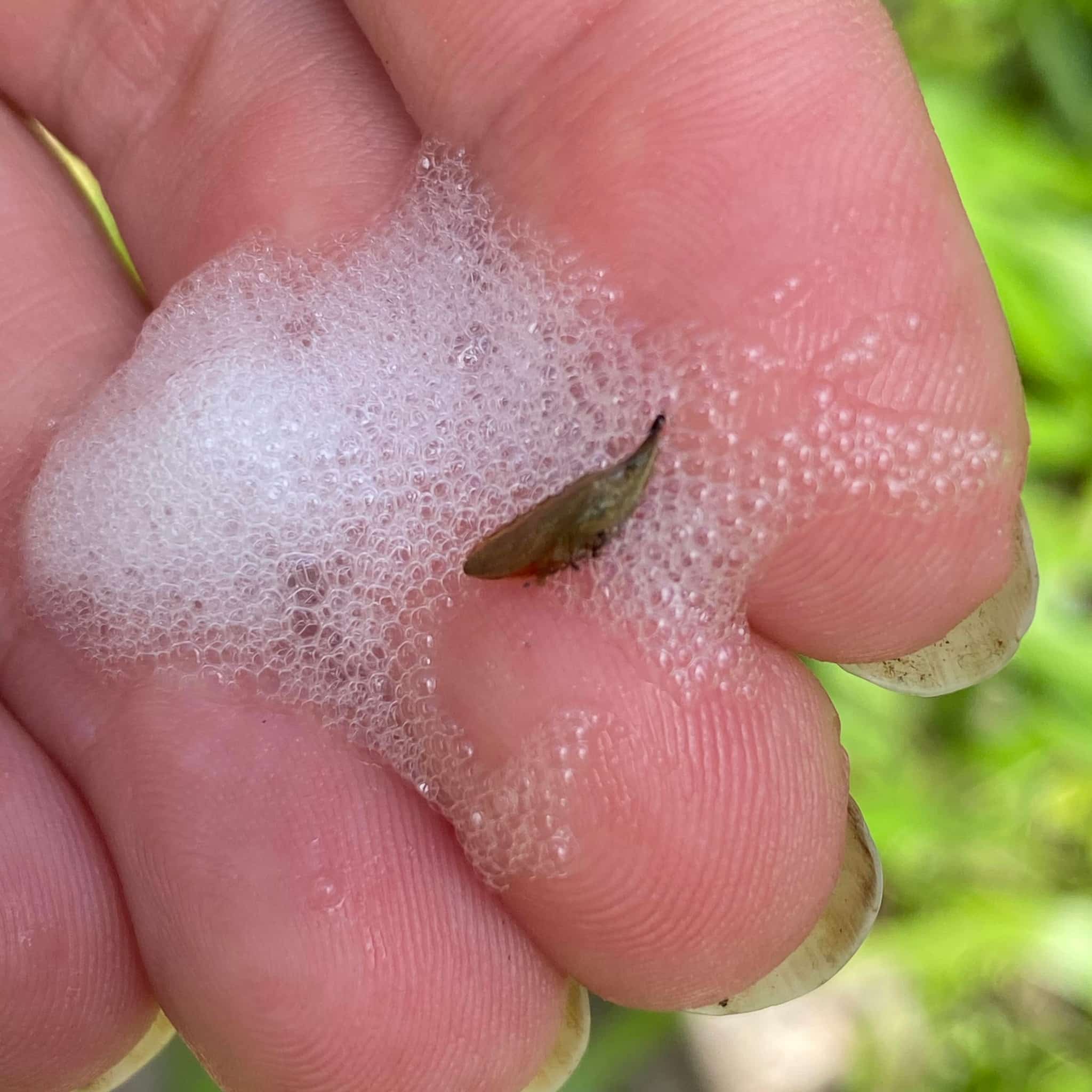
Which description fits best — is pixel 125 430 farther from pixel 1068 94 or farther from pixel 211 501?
pixel 1068 94

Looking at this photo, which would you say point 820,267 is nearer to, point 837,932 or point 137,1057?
point 837,932

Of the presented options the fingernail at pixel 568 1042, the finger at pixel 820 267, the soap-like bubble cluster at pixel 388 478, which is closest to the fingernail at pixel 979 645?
the finger at pixel 820 267

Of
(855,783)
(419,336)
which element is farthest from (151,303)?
(855,783)

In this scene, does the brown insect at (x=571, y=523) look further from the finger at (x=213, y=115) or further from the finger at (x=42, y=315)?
the finger at (x=42, y=315)

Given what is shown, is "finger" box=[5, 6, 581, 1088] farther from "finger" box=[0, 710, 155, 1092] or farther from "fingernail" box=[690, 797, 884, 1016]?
"fingernail" box=[690, 797, 884, 1016]

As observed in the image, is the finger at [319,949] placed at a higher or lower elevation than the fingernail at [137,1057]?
higher

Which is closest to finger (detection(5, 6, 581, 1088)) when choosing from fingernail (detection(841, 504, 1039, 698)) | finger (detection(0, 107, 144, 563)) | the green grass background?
finger (detection(0, 107, 144, 563))
